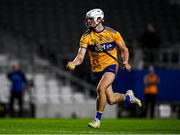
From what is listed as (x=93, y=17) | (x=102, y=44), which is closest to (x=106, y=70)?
(x=102, y=44)

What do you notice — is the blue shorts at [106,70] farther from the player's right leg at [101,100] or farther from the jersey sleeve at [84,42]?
the jersey sleeve at [84,42]

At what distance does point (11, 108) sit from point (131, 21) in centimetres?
926

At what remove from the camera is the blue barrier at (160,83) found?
2642cm

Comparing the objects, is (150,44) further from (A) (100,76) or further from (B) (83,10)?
(A) (100,76)

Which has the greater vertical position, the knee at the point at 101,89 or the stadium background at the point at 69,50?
the stadium background at the point at 69,50

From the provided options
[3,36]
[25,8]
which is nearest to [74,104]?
[3,36]

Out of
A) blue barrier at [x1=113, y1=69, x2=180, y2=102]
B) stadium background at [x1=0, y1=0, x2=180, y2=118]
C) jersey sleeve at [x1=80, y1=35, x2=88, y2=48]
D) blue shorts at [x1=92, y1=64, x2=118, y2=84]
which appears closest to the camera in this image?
jersey sleeve at [x1=80, y1=35, x2=88, y2=48]

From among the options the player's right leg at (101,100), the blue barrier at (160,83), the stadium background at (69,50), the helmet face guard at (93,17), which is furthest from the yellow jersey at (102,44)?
the blue barrier at (160,83)

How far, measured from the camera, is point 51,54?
2811 centimetres

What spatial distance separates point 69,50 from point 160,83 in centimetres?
440

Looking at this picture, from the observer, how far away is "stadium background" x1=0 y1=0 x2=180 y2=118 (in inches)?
1049

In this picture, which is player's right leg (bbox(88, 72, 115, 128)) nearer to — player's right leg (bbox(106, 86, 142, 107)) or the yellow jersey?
player's right leg (bbox(106, 86, 142, 107))

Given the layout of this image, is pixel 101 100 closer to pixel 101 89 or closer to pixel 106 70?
pixel 101 89

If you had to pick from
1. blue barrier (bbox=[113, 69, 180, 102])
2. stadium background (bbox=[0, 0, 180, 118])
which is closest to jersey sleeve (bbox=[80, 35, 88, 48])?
stadium background (bbox=[0, 0, 180, 118])
